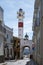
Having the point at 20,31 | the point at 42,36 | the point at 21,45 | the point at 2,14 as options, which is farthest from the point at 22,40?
the point at 42,36

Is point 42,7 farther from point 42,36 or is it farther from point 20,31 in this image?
point 20,31

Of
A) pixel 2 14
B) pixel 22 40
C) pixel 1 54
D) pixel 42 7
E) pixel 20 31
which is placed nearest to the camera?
pixel 42 7

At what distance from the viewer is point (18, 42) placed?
52.1 m

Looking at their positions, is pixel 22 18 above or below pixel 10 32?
above

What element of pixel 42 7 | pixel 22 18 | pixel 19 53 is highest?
pixel 22 18

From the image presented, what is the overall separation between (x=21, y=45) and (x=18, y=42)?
5.26ft

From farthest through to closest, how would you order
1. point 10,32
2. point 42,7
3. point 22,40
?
point 22,40 → point 10,32 → point 42,7

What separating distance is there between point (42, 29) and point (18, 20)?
40.6 meters

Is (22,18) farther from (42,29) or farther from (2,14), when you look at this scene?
(42,29)

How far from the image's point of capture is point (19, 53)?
51.8 meters

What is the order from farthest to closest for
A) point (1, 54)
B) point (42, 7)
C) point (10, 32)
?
point (10, 32), point (1, 54), point (42, 7)

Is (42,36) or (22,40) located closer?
(42,36)

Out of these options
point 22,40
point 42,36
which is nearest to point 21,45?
point 22,40

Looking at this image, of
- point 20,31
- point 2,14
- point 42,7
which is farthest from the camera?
point 20,31
